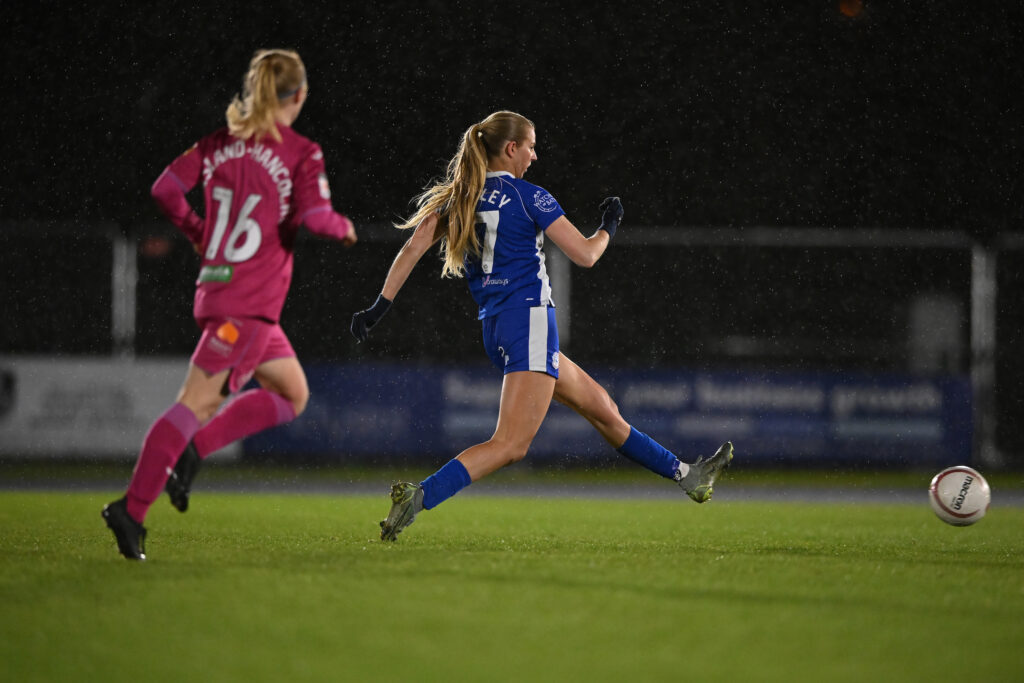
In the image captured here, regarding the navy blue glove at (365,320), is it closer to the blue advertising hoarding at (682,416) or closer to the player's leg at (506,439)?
the player's leg at (506,439)

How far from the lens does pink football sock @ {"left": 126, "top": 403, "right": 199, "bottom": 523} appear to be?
5.14 metres

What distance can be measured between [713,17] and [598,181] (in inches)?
135

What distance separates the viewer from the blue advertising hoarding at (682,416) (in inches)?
562

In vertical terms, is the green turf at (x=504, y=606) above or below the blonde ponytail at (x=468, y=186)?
below

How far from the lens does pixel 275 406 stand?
5.62 meters

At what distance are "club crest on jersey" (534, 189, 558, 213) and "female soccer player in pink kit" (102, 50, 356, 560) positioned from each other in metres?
1.21

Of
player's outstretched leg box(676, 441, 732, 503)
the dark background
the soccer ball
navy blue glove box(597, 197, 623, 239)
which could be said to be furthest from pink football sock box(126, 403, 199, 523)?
the dark background

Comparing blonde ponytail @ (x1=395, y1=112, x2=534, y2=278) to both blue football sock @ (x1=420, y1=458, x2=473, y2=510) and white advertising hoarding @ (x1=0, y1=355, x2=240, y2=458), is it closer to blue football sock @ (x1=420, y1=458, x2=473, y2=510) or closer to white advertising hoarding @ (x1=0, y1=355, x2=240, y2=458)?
blue football sock @ (x1=420, y1=458, x2=473, y2=510)

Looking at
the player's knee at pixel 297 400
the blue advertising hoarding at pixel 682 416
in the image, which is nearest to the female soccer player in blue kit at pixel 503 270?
the player's knee at pixel 297 400

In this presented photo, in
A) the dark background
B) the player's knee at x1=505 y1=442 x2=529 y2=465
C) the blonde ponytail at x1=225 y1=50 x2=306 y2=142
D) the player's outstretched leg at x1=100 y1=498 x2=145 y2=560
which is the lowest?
the player's outstretched leg at x1=100 y1=498 x2=145 y2=560

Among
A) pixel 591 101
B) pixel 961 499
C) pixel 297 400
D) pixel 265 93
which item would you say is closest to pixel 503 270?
pixel 297 400

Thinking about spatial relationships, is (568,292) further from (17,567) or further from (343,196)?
(17,567)

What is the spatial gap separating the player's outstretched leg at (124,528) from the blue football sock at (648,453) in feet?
8.55

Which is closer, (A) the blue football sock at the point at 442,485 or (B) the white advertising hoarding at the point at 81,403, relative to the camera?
(A) the blue football sock at the point at 442,485
